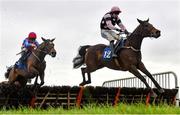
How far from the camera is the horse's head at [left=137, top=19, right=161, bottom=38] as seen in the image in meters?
13.9

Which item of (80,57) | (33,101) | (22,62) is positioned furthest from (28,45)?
(33,101)

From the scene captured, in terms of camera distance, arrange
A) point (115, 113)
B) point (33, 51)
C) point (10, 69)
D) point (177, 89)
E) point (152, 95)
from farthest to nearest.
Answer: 1. point (10, 69)
2. point (33, 51)
3. point (177, 89)
4. point (152, 95)
5. point (115, 113)

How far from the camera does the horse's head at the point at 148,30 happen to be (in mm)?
13922

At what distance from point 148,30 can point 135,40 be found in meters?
0.55

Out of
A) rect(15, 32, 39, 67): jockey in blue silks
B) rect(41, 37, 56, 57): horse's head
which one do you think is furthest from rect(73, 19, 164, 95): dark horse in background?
rect(15, 32, 39, 67): jockey in blue silks

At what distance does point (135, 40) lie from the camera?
47.8 feet

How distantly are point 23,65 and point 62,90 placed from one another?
384 cm

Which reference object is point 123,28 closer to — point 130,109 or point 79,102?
point 79,102

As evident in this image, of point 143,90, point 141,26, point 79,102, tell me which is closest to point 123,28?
point 141,26

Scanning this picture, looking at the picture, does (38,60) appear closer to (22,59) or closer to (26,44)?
(26,44)

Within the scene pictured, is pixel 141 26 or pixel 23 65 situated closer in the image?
pixel 141 26

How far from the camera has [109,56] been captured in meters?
15.3

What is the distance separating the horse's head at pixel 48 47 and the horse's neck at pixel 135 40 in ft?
7.88

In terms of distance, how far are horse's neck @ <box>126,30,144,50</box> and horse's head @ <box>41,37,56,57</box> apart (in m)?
2.40
